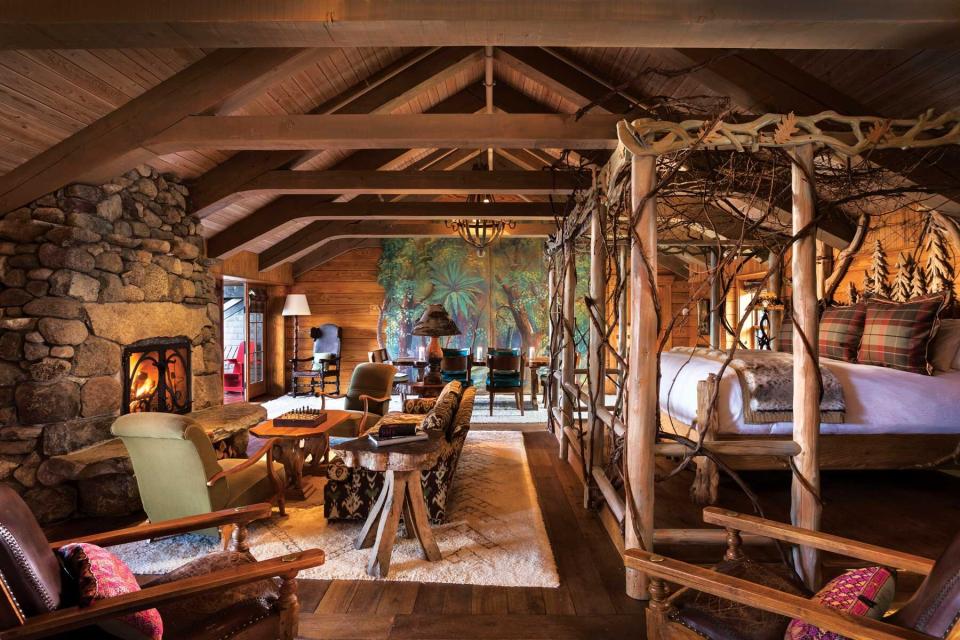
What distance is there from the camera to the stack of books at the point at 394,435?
280cm

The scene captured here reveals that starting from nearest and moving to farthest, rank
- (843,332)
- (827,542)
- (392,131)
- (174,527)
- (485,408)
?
(827,542) → (174,527) → (392,131) → (843,332) → (485,408)

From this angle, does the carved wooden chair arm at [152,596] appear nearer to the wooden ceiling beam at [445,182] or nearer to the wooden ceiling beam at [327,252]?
the wooden ceiling beam at [445,182]

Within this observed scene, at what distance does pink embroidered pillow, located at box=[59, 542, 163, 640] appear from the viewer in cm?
134

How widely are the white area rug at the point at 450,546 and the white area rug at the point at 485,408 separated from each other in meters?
2.81

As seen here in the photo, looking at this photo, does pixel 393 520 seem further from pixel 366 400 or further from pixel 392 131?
pixel 392 131

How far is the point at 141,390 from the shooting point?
13.7 feet

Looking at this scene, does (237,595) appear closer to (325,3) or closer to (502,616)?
(502,616)

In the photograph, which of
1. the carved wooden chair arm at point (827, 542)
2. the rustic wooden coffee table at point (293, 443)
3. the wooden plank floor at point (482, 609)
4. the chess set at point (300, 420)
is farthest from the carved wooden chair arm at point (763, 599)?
the chess set at point (300, 420)

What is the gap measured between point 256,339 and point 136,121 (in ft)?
19.1

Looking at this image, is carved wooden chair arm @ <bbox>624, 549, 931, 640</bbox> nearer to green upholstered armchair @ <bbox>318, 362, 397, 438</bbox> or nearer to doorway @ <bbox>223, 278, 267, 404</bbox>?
green upholstered armchair @ <bbox>318, 362, 397, 438</bbox>

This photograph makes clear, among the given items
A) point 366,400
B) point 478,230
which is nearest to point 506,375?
point 478,230

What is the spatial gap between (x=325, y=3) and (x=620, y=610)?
9.73 ft

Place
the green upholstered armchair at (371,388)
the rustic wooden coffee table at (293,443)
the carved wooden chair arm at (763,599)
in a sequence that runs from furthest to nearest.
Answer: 1. the green upholstered armchair at (371,388)
2. the rustic wooden coffee table at (293,443)
3. the carved wooden chair arm at (763,599)

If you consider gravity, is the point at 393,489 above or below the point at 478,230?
below
